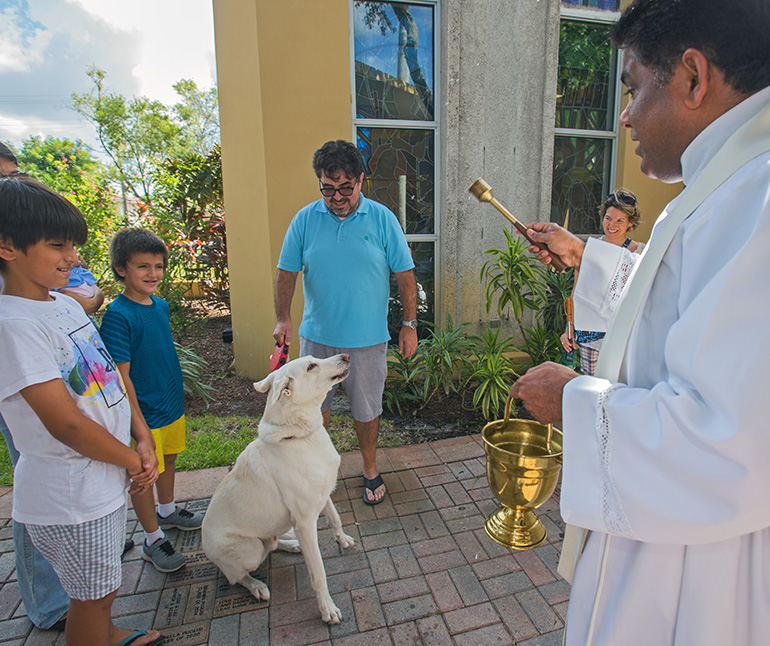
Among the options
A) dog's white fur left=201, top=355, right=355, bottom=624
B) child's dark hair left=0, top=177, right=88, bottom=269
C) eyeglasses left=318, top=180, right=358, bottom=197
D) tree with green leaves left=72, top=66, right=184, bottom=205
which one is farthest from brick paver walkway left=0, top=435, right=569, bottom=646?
tree with green leaves left=72, top=66, right=184, bottom=205

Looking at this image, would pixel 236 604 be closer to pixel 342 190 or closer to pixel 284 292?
pixel 284 292

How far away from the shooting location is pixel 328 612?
2248mm

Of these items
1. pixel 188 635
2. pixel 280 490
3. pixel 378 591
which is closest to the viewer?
pixel 188 635

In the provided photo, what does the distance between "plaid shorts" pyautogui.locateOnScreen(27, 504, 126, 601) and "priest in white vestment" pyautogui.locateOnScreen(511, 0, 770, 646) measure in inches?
67.5

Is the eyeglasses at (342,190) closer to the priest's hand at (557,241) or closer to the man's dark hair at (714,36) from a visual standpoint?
the priest's hand at (557,241)

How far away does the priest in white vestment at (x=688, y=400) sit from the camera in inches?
33.1

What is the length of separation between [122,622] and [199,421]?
93.9 inches

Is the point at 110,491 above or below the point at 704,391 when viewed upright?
below

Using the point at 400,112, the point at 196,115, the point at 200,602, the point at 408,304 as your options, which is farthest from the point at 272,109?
the point at 196,115

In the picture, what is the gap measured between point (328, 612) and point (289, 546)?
0.60 metres

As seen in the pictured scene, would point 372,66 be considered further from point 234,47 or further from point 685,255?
point 685,255

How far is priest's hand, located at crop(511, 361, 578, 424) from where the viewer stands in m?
1.20

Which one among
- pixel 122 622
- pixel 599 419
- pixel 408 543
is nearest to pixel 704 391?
pixel 599 419

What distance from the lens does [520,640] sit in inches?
84.8
